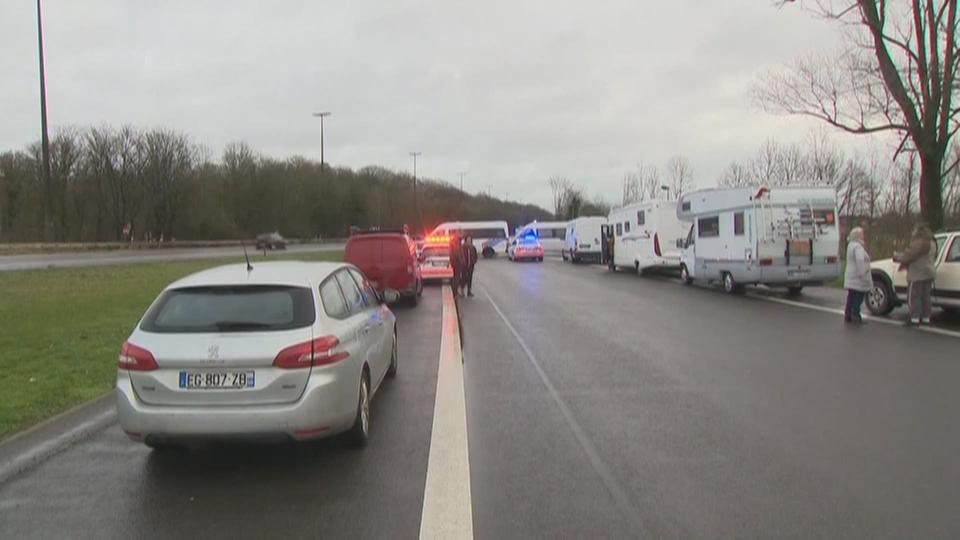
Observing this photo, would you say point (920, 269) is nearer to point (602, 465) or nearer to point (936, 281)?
point (936, 281)

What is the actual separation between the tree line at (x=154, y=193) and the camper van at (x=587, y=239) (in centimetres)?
3675

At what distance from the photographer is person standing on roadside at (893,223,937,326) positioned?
490 inches

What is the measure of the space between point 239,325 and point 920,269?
11.9 m

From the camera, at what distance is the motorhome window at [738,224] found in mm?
19250

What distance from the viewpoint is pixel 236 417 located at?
16.8ft

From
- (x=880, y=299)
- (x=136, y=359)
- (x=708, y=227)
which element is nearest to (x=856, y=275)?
(x=880, y=299)

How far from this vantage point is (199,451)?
19.2 ft

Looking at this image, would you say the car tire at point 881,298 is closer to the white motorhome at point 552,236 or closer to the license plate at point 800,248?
the license plate at point 800,248

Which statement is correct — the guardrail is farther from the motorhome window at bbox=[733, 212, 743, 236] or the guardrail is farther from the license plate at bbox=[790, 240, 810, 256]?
the license plate at bbox=[790, 240, 810, 256]

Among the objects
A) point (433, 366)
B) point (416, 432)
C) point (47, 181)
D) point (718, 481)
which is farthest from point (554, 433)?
point (47, 181)

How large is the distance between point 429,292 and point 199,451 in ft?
55.4

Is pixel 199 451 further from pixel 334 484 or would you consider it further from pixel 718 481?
pixel 718 481

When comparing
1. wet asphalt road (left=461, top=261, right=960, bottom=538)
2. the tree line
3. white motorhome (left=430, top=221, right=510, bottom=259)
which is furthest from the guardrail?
wet asphalt road (left=461, top=261, right=960, bottom=538)

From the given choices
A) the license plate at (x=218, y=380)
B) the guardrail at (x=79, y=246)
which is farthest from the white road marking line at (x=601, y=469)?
the guardrail at (x=79, y=246)
